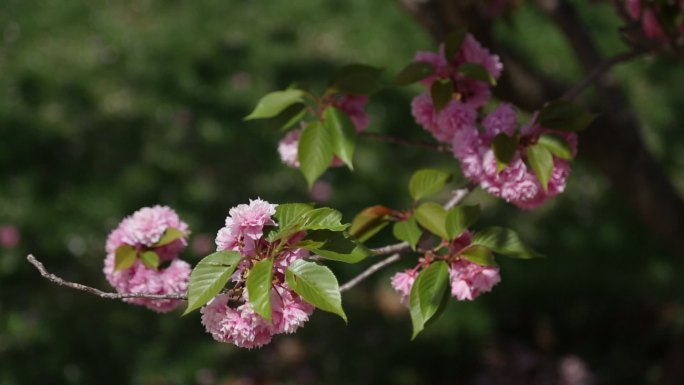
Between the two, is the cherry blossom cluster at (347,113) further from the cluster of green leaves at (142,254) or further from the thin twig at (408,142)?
the cluster of green leaves at (142,254)

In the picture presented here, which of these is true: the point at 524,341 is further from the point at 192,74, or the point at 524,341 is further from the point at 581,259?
the point at 192,74

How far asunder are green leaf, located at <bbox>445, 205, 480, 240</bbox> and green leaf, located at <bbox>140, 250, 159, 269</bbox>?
0.59 m

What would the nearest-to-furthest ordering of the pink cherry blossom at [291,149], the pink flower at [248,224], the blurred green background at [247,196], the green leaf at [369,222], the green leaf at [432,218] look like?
the pink flower at [248,224] → the green leaf at [432,218] → the green leaf at [369,222] → the pink cherry blossom at [291,149] → the blurred green background at [247,196]

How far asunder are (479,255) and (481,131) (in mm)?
347

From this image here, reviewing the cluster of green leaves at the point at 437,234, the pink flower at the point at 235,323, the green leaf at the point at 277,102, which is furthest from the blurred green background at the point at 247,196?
the pink flower at the point at 235,323

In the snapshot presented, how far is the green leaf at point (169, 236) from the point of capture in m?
1.72

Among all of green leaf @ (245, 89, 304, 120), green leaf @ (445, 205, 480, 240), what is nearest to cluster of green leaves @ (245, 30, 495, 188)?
green leaf @ (245, 89, 304, 120)

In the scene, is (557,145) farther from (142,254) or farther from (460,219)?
(142,254)

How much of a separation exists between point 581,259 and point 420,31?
1961mm

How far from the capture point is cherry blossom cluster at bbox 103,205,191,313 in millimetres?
1708

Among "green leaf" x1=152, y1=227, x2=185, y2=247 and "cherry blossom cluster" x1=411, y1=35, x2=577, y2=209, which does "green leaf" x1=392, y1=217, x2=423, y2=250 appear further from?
"green leaf" x1=152, y1=227, x2=185, y2=247

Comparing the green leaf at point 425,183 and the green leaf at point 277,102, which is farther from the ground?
the green leaf at point 277,102

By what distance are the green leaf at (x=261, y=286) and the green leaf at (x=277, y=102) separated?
1.86ft

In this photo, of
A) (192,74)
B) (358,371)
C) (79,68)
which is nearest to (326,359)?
(358,371)
